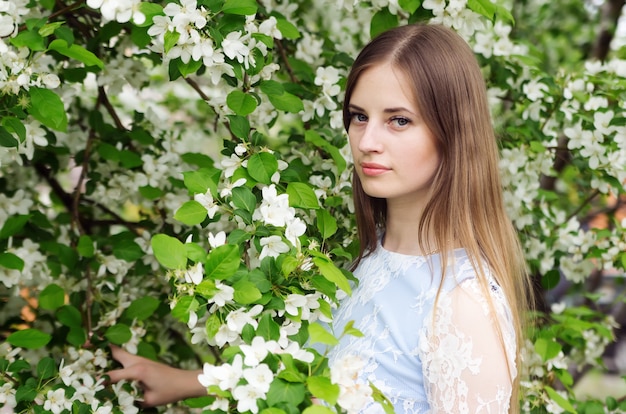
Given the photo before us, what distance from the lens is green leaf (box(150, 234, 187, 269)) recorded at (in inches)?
55.0

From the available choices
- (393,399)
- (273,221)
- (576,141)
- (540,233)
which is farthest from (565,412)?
(273,221)

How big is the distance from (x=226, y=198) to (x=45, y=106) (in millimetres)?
523

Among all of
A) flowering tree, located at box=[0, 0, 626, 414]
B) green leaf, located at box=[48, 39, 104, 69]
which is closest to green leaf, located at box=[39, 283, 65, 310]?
flowering tree, located at box=[0, 0, 626, 414]

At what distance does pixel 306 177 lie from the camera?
2.19 m

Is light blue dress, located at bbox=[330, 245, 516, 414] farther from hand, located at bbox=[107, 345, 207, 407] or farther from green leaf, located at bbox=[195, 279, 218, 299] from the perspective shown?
hand, located at bbox=[107, 345, 207, 407]

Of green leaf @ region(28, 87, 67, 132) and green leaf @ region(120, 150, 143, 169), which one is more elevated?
green leaf @ region(28, 87, 67, 132)

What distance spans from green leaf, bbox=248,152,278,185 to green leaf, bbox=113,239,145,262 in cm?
84

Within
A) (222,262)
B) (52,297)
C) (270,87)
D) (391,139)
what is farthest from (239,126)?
(52,297)

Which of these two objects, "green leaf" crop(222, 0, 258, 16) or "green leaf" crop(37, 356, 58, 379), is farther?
"green leaf" crop(37, 356, 58, 379)

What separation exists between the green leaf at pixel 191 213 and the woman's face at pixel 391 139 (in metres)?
0.40

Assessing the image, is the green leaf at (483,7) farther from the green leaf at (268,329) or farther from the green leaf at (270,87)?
the green leaf at (268,329)

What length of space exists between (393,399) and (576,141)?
1.35m

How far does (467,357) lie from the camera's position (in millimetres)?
1482

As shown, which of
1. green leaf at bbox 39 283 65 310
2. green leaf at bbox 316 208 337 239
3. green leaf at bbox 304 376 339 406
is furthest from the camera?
green leaf at bbox 39 283 65 310
